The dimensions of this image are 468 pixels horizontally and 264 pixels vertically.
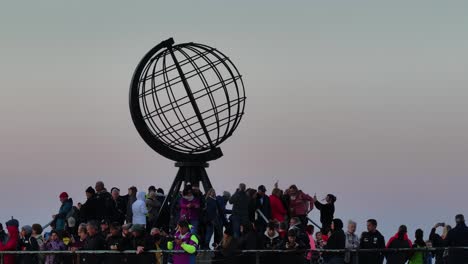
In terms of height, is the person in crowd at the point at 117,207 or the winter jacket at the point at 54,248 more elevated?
the person in crowd at the point at 117,207

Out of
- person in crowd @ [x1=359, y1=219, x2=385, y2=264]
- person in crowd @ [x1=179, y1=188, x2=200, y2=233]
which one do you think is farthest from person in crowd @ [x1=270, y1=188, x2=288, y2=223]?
person in crowd @ [x1=359, y1=219, x2=385, y2=264]

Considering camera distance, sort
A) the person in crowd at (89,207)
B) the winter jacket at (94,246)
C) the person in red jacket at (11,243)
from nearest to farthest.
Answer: the winter jacket at (94,246) → the person in red jacket at (11,243) → the person in crowd at (89,207)

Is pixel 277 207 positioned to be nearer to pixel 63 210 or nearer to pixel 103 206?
pixel 103 206

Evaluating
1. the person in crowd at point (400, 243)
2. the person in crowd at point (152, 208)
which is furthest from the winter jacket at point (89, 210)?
the person in crowd at point (400, 243)

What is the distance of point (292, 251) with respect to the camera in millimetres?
26688

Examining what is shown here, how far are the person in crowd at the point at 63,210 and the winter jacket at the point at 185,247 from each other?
5295 mm

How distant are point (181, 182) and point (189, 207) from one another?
2300mm

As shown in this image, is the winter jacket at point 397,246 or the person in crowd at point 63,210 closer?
the winter jacket at point 397,246

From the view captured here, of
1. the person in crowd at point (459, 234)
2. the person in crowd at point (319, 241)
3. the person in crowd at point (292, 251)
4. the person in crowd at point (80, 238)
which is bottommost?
the person in crowd at point (292, 251)

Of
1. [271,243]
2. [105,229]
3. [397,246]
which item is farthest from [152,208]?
[397,246]

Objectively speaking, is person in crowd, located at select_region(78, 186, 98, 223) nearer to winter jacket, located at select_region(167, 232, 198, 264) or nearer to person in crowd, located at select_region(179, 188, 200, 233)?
person in crowd, located at select_region(179, 188, 200, 233)

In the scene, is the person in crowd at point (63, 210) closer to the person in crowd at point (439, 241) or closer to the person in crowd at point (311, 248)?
the person in crowd at point (311, 248)

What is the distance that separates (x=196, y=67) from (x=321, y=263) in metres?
6.14

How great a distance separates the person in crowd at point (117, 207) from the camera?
101 feet
